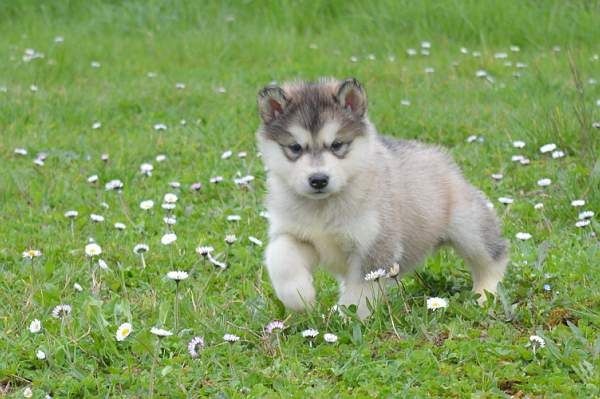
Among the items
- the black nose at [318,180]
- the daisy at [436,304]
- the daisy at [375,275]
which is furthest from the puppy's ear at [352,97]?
the daisy at [436,304]

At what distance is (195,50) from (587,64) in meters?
4.16

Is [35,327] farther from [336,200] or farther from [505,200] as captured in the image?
[505,200]

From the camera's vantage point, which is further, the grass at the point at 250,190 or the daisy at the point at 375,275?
the daisy at the point at 375,275

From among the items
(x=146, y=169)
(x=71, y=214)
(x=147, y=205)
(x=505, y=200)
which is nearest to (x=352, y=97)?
(x=505, y=200)

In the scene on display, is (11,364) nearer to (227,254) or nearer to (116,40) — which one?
(227,254)

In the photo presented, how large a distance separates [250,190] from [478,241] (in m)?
2.26

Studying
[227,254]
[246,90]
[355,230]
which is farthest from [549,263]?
[246,90]

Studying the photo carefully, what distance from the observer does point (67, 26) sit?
13.0m

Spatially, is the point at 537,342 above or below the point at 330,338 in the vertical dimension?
above

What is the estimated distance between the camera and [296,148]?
5141 mm

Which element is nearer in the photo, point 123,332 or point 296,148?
point 123,332

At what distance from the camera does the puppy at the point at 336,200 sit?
5.00m

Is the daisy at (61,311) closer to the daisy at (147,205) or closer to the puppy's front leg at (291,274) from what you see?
the puppy's front leg at (291,274)

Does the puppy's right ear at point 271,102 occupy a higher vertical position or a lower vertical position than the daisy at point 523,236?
higher
